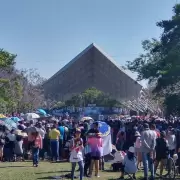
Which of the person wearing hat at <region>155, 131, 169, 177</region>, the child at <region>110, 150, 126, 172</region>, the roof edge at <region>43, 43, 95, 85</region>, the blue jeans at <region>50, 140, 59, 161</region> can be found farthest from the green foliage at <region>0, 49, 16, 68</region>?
→ the roof edge at <region>43, 43, 95, 85</region>

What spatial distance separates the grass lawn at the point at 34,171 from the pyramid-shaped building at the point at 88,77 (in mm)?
54868

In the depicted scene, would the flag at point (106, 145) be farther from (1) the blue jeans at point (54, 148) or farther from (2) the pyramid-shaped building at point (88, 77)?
(2) the pyramid-shaped building at point (88, 77)

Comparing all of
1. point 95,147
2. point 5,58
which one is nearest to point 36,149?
point 95,147

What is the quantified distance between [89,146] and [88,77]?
60.8m

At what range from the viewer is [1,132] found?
72.9ft

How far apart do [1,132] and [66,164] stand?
337cm

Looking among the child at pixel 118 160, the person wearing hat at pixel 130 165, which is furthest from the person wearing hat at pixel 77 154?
the child at pixel 118 160

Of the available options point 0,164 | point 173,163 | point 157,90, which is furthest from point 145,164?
point 157,90

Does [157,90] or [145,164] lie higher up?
[157,90]

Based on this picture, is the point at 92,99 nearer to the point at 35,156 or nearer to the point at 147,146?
the point at 35,156

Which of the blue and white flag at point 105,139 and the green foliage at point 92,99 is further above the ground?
the green foliage at point 92,99

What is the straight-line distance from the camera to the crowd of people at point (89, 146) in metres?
15.6

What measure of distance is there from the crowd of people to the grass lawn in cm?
47

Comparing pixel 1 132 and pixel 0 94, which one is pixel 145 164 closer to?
pixel 1 132
